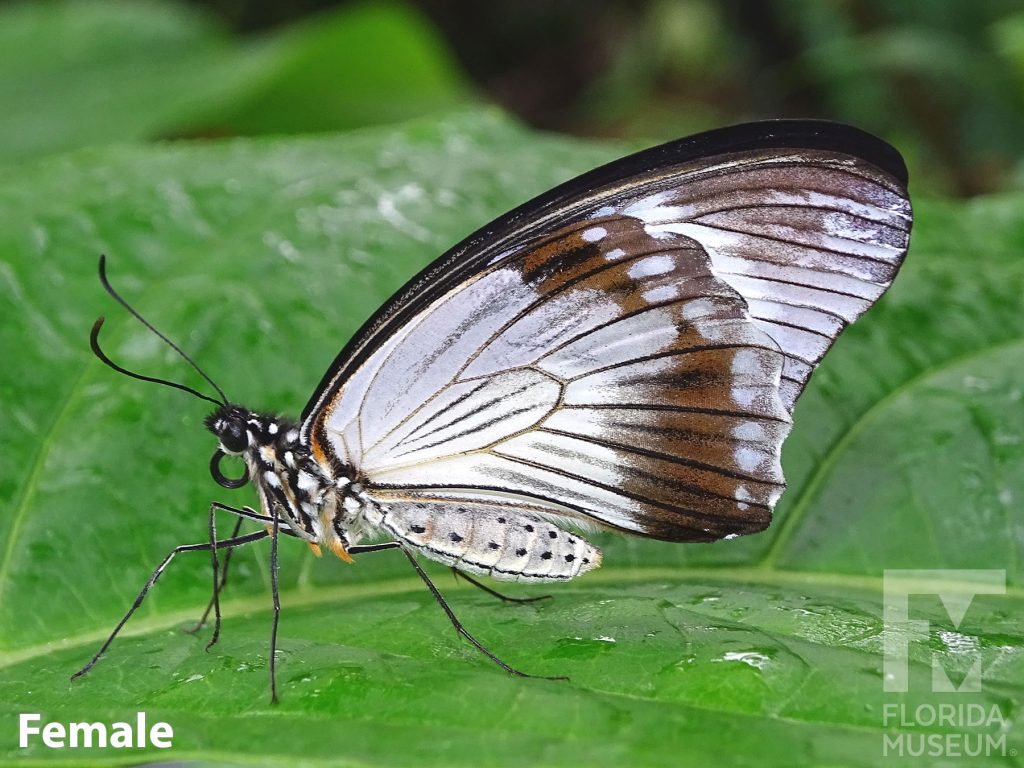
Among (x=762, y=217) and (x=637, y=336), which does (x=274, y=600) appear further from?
(x=762, y=217)

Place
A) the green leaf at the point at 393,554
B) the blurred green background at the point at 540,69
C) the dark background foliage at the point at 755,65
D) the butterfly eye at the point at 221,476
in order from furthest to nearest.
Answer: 1. the dark background foliage at the point at 755,65
2. the blurred green background at the point at 540,69
3. the butterfly eye at the point at 221,476
4. the green leaf at the point at 393,554

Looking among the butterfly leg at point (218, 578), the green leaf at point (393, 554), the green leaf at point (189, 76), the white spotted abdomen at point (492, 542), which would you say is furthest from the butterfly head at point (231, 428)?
the green leaf at point (189, 76)

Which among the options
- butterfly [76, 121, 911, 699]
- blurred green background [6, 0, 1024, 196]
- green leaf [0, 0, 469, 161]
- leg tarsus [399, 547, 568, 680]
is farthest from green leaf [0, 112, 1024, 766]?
blurred green background [6, 0, 1024, 196]

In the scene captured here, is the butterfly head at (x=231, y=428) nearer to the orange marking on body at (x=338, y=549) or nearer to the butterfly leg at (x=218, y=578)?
the butterfly leg at (x=218, y=578)

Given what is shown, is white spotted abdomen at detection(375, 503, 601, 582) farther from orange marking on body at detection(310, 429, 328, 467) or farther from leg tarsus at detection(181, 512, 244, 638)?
leg tarsus at detection(181, 512, 244, 638)

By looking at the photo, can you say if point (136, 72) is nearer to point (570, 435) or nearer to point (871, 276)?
point (570, 435)

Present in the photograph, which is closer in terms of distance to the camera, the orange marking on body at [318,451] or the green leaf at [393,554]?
the green leaf at [393,554]

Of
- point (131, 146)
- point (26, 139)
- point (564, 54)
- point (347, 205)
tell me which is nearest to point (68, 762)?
point (347, 205)

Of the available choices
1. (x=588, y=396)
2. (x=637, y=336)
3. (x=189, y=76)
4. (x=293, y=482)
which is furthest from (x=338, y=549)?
(x=189, y=76)
